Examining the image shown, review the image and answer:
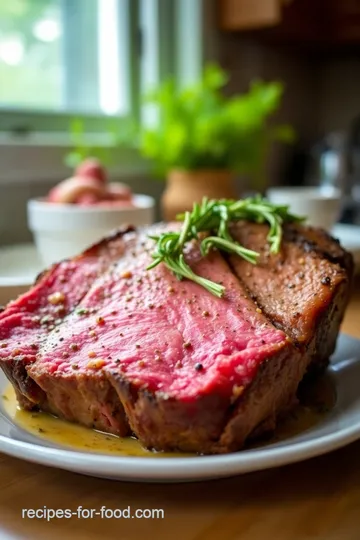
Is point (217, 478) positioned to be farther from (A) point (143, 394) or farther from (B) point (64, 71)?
(B) point (64, 71)

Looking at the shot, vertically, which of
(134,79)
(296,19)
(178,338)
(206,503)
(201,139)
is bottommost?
(206,503)

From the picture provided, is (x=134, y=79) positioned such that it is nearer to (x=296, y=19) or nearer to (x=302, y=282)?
(x=296, y=19)

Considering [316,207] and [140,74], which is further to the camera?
[140,74]

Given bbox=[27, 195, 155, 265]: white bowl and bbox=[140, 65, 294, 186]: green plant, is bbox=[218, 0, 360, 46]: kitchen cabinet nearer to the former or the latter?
bbox=[140, 65, 294, 186]: green plant

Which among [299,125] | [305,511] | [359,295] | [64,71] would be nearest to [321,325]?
[305,511]

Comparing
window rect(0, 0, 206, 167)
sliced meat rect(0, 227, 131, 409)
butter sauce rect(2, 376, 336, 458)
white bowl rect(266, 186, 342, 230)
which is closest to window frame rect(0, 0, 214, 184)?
window rect(0, 0, 206, 167)

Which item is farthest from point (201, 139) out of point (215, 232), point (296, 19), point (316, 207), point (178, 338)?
point (178, 338)

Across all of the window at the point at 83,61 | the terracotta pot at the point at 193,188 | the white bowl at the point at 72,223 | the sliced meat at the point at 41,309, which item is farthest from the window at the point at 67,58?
the sliced meat at the point at 41,309
